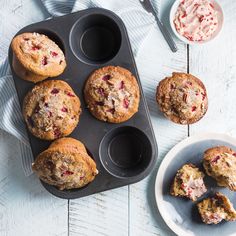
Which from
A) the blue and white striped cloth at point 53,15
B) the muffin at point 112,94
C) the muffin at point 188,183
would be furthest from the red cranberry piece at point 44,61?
the muffin at point 188,183

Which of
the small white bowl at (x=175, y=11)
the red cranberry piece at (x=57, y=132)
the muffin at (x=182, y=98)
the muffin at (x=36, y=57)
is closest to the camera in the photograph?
the muffin at (x=36, y=57)

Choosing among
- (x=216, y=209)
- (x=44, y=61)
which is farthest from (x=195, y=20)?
(x=216, y=209)

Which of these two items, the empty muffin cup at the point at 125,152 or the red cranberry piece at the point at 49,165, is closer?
the red cranberry piece at the point at 49,165

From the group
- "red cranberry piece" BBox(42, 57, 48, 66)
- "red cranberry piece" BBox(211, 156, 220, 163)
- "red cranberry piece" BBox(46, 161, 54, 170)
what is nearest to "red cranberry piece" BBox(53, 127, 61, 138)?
"red cranberry piece" BBox(46, 161, 54, 170)

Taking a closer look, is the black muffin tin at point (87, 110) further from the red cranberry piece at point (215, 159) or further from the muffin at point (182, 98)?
the red cranberry piece at point (215, 159)

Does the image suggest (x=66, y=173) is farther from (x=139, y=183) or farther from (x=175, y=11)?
(x=175, y=11)
